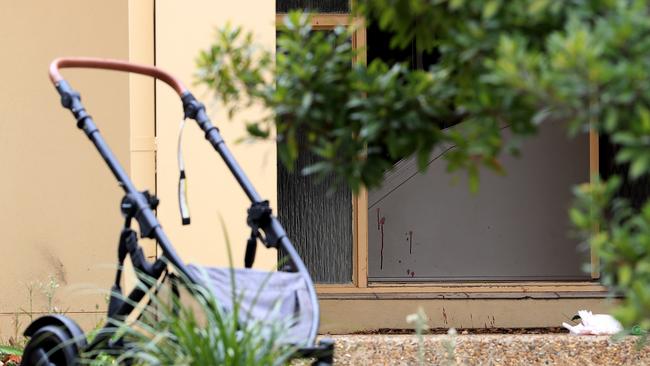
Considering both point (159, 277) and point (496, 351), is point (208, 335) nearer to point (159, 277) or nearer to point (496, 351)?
point (159, 277)

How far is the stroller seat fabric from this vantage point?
380 cm

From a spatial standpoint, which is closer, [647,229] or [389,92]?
[647,229]

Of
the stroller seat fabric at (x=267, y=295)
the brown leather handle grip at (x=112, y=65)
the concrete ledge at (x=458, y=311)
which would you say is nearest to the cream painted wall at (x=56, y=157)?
the concrete ledge at (x=458, y=311)

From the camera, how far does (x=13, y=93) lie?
6734mm

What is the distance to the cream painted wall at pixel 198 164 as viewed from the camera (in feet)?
20.5

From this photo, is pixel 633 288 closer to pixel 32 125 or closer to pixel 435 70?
pixel 435 70

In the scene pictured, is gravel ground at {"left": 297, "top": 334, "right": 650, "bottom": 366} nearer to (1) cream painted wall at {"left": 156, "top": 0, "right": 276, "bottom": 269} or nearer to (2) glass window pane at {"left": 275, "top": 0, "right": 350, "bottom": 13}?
(1) cream painted wall at {"left": 156, "top": 0, "right": 276, "bottom": 269}

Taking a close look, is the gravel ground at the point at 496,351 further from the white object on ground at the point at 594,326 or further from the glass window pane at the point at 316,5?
the glass window pane at the point at 316,5

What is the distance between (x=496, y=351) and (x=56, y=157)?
8.88 feet

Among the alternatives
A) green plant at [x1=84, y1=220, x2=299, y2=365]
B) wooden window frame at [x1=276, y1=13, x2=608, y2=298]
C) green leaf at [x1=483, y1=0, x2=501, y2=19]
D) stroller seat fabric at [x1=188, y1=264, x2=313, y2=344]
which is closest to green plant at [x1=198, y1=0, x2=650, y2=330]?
green leaf at [x1=483, y1=0, x2=501, y2=19]

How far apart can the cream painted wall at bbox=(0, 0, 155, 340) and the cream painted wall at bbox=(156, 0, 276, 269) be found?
1.50 ft

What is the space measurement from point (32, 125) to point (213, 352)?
11.8ft

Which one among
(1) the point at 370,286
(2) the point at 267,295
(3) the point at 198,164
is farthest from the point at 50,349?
(1) the point at 370,286

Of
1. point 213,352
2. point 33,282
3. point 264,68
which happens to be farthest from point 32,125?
point 264,68
